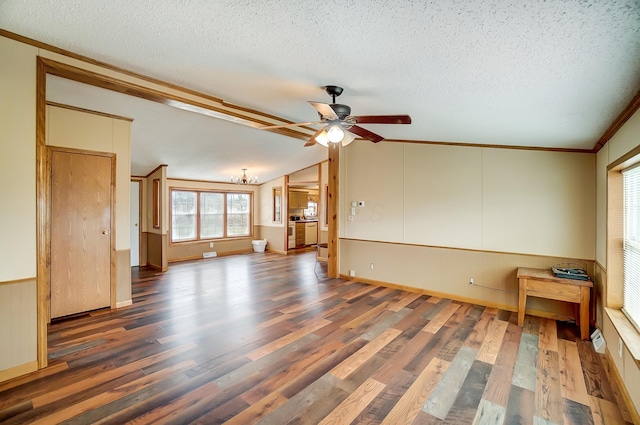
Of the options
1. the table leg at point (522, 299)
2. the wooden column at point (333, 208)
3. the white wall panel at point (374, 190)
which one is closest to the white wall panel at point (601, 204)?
the table leg at point (522, 299)

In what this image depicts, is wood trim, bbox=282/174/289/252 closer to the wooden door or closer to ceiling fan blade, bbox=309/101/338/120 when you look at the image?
the wooden door

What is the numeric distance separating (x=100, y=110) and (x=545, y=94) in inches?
188

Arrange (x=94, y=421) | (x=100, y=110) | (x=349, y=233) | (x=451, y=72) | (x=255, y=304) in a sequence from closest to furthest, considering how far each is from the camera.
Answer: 1. (x=94, y=421)
2. (x=451, y=72)
3. (x=100, y=110)
4. (x=255, y=304)
5. (x=349, y=233)

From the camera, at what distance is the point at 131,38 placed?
2.16m

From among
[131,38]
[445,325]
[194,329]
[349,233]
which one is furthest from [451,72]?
[349,233]

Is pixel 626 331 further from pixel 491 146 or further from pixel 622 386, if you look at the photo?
pixel 491 146

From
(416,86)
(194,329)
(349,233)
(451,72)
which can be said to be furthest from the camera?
(349,233)

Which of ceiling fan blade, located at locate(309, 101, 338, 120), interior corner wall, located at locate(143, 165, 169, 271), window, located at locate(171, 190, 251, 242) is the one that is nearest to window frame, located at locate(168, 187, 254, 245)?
window, located at locate(171, 190, 251, 242)

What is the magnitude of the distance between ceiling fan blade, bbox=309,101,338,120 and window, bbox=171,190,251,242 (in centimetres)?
632

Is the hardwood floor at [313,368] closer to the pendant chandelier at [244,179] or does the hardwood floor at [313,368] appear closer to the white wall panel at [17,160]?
the white wall panel at [17,160]

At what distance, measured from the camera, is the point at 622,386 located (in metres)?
2.23

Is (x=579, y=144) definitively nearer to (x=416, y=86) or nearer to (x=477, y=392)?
(x=416, y=86)

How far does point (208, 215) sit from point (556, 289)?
7.86 meters

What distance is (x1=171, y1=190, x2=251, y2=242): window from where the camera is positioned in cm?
790
